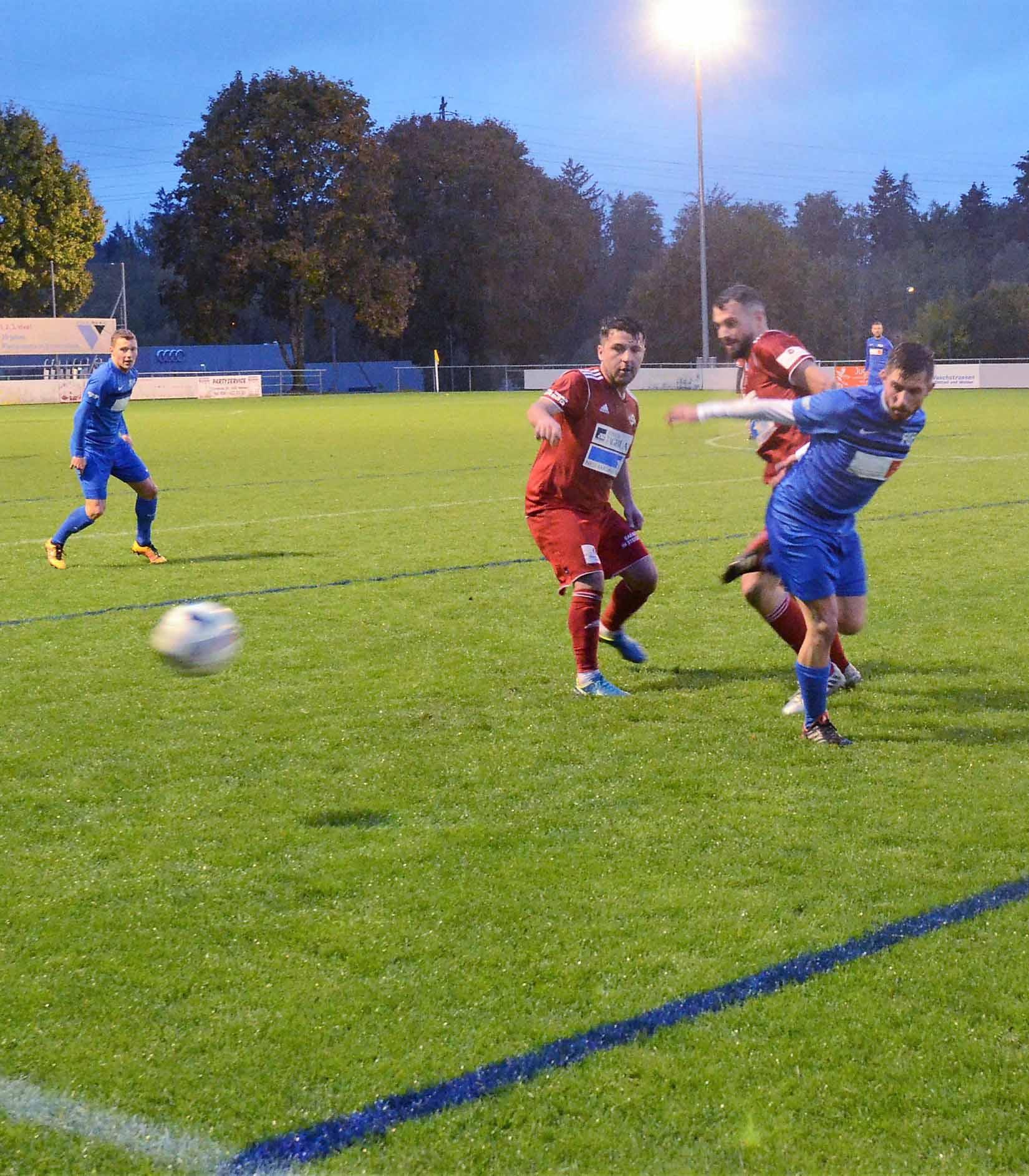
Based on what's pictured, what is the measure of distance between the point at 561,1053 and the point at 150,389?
49368mm

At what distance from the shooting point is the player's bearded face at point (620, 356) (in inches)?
262

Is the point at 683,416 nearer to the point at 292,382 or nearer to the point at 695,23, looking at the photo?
the point at 695,23

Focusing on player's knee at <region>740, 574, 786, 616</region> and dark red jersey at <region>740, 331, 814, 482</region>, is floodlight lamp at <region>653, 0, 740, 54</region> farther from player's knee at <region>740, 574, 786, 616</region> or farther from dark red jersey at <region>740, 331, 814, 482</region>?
player's knee at <region>740, 574, 786, 616</region>

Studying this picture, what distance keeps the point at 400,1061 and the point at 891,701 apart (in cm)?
388

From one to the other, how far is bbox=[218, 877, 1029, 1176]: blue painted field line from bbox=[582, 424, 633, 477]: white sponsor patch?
11.0 feet

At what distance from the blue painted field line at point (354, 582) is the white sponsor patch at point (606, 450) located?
3323 millimetres

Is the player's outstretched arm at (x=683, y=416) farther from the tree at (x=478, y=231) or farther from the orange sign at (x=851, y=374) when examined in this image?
the tree at (x=478, y=231)

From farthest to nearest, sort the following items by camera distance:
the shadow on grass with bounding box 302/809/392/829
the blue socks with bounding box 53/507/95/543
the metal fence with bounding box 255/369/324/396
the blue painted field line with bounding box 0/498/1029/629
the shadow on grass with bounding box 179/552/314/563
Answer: the metal fence with bounding box 255/369/324/396, the shadow on grass with bounding box 179/552/314/563, the blue socks with bounding box 53/507/95/543, the blue painted field line with bounding box 0/498/1029/629, the shadow on grass with bounding box 302/809/392/829

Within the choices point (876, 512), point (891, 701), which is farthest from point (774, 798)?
point (876, 512)

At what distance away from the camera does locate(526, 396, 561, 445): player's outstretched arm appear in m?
6.16

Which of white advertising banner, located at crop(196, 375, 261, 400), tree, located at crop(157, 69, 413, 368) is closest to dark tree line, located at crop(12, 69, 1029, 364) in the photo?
tree, located at crop(157, 69, 413, 368)

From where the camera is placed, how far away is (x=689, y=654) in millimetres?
7398

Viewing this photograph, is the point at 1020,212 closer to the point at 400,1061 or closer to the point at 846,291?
the point at 846,291

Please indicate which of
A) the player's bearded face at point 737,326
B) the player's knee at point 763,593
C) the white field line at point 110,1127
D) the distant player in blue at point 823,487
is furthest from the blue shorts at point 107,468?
the white field line at point 110,1127
